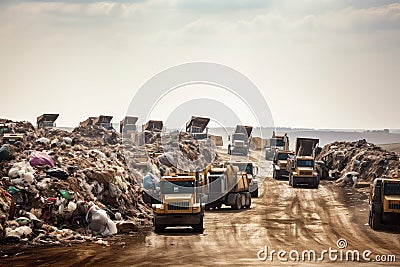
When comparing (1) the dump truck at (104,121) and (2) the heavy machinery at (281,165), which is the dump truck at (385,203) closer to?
(2) the heavy machinery at (281,165)

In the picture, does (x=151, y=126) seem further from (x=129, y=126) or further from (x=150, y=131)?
(x=129, y=126)

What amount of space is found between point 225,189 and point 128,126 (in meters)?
32.7

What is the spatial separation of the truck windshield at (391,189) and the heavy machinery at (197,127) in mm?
31046

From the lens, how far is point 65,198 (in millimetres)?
22047

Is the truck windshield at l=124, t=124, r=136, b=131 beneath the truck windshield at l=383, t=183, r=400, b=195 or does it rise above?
above

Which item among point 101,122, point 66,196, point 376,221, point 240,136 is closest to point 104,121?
point 101,122

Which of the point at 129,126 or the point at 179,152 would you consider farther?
the point at 129,126

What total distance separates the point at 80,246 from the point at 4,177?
18.0 ft

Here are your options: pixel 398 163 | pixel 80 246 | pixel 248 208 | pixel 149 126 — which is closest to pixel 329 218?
pixel 248 208

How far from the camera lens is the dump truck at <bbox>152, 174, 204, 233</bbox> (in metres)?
21.8

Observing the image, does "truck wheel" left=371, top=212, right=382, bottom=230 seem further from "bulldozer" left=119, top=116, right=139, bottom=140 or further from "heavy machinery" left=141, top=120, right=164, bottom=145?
"bulldozer" left=119, top=116, right=139, bottom=140

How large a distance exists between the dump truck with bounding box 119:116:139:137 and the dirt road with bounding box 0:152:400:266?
98.2ft

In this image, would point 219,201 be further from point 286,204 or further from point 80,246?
point 80,246

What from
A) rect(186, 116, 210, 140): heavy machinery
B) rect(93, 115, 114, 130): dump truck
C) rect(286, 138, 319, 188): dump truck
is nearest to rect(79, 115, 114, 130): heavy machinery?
rect(93, 115, 114, 130): dump truck
